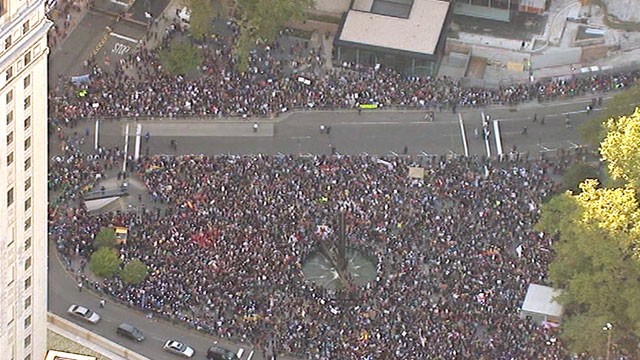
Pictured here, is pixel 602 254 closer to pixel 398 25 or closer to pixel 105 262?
pixel 105 262

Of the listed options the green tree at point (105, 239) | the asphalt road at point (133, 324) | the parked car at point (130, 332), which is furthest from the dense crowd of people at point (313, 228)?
the parked car at point (130, 332)

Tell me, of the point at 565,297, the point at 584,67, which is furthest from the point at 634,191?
the point at 584,67

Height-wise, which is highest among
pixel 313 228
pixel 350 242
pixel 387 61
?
pixel 387 61

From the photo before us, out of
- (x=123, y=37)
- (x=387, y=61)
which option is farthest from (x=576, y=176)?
(x=123, y=37)

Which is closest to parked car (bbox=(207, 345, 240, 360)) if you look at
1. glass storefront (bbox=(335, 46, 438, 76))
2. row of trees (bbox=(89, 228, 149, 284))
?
row of trees (bbox=(89, 228, 149, 284))

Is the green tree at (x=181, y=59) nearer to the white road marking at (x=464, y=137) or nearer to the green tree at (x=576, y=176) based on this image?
the white road marking at (x=464, y=137)

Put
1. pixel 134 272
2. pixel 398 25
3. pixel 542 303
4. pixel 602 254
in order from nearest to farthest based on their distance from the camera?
pixel 602 254 → pixel 134 272 → pixel 542 303 → pixel 398 25
